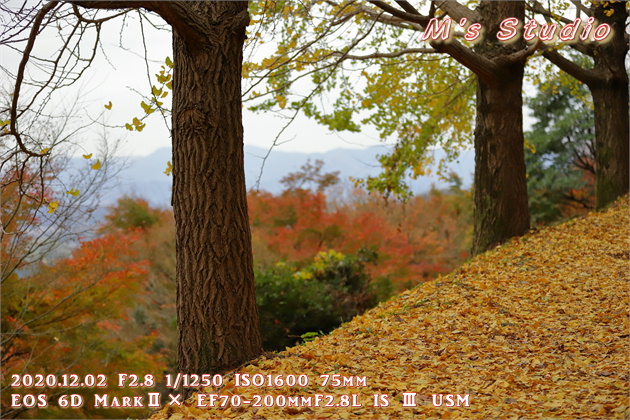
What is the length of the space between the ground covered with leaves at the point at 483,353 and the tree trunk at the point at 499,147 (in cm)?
134

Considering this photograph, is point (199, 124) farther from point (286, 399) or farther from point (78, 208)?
point (78, 208)

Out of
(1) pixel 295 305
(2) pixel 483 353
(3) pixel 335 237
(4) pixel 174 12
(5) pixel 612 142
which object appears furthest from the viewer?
(3) pixel 335 237

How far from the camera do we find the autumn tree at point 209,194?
436cm

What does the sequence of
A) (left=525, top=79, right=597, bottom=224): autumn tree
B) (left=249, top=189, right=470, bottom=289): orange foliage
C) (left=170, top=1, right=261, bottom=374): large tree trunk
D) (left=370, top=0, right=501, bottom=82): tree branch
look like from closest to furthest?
1. (left=170, top=1, right=261, bottom=374): large tree trunk
2. (left=370, top=0, right=501, bottom=82): tree branch
3. (left=249, top=189, right=470, bottom=289): orange foliage
4. (left=525, top=79, right=597, bottom=224): autumn tree

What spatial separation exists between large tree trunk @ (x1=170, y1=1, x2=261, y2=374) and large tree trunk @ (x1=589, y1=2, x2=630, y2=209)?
8.62 meters

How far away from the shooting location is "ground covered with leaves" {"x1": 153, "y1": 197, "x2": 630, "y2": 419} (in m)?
3.49

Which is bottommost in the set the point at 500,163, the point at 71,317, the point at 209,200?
the point at 71,317

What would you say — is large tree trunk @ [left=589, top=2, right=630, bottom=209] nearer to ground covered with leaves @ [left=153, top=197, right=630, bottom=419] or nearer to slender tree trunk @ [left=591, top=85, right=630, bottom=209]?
slender tree trunk @ [left=591, top=85, right=630, bottom=209]

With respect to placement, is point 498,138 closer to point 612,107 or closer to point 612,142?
point 612,142

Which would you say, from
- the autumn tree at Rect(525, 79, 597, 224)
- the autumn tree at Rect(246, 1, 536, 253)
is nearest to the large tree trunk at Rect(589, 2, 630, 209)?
the autumn tree at Rect(246, 1, 536, 253)

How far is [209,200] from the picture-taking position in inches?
172

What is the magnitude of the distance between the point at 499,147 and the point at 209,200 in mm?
5192

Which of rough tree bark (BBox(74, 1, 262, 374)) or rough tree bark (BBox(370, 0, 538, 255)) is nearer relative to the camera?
rough tree bark (BBox(74, 1, 262, 374))

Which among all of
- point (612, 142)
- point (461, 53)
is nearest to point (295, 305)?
point (461, 53)
